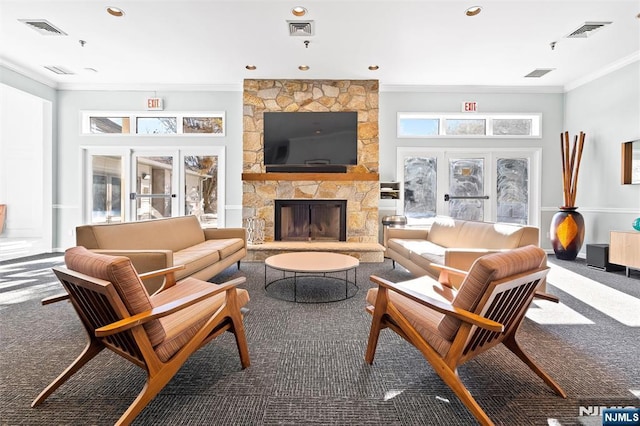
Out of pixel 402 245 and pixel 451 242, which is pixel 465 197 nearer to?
pixel 451 242

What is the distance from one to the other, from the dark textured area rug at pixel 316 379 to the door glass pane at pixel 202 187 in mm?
3237

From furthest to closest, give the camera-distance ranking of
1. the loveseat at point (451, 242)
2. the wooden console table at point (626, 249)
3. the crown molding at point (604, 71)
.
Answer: the crown molding at point (604, 71)
the wooden console table at point (626, 249)
the loveseat at point (451, 242)

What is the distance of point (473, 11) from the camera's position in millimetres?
3180

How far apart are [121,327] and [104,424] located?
544mm

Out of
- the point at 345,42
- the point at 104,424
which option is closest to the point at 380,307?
the point at 104,424

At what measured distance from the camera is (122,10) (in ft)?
10.6

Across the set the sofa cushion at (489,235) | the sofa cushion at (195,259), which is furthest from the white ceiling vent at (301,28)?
the sofa cushion at (489,235)

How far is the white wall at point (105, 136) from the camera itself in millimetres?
5496

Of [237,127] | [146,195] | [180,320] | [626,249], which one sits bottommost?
[180,320]

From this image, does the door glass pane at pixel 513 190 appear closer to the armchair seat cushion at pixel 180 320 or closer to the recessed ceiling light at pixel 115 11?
the armchair seat cushion at pixel 180 320

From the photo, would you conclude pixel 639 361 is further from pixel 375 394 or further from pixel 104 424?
pixel 104 424

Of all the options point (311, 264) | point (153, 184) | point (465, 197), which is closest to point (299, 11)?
point (311, 264)

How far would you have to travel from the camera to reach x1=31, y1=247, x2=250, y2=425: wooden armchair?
1.28 m

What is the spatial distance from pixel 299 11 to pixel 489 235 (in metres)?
3.06
